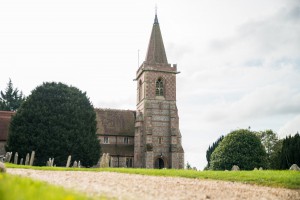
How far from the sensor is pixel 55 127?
37.2 metres

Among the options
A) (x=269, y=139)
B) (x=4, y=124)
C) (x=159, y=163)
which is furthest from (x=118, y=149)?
(x=269, y=139)

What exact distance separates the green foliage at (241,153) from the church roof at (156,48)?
1976 centimetres

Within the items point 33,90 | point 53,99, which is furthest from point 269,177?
point 33,90

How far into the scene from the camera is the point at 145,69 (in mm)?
50156

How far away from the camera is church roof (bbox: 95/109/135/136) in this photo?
166 feet

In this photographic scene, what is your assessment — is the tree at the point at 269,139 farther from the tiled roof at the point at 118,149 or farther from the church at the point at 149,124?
the tiled roof at the point at 118,149

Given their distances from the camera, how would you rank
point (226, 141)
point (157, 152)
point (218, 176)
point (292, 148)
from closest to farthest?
point (218, 176), point (292, 148), point (226, 141), point (157, 152)

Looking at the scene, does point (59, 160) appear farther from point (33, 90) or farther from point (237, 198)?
point (237, 198)

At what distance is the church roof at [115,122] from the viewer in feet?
166

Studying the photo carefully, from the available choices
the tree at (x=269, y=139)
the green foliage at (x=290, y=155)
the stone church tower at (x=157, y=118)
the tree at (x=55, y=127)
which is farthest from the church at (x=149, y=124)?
the tree at (x=269, y=139)

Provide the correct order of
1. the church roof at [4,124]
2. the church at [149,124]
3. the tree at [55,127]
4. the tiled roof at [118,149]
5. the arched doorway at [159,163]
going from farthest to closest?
the tiled roof at [118,149]
the arched doorway at [159,163]
the church at [149,124]
the church roof at [4,124]
the tree at [55,127]

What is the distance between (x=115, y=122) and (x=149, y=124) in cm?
695

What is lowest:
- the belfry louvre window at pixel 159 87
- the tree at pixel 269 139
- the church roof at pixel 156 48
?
the tree at pixel 269 139

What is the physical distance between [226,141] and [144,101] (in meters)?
15.6
